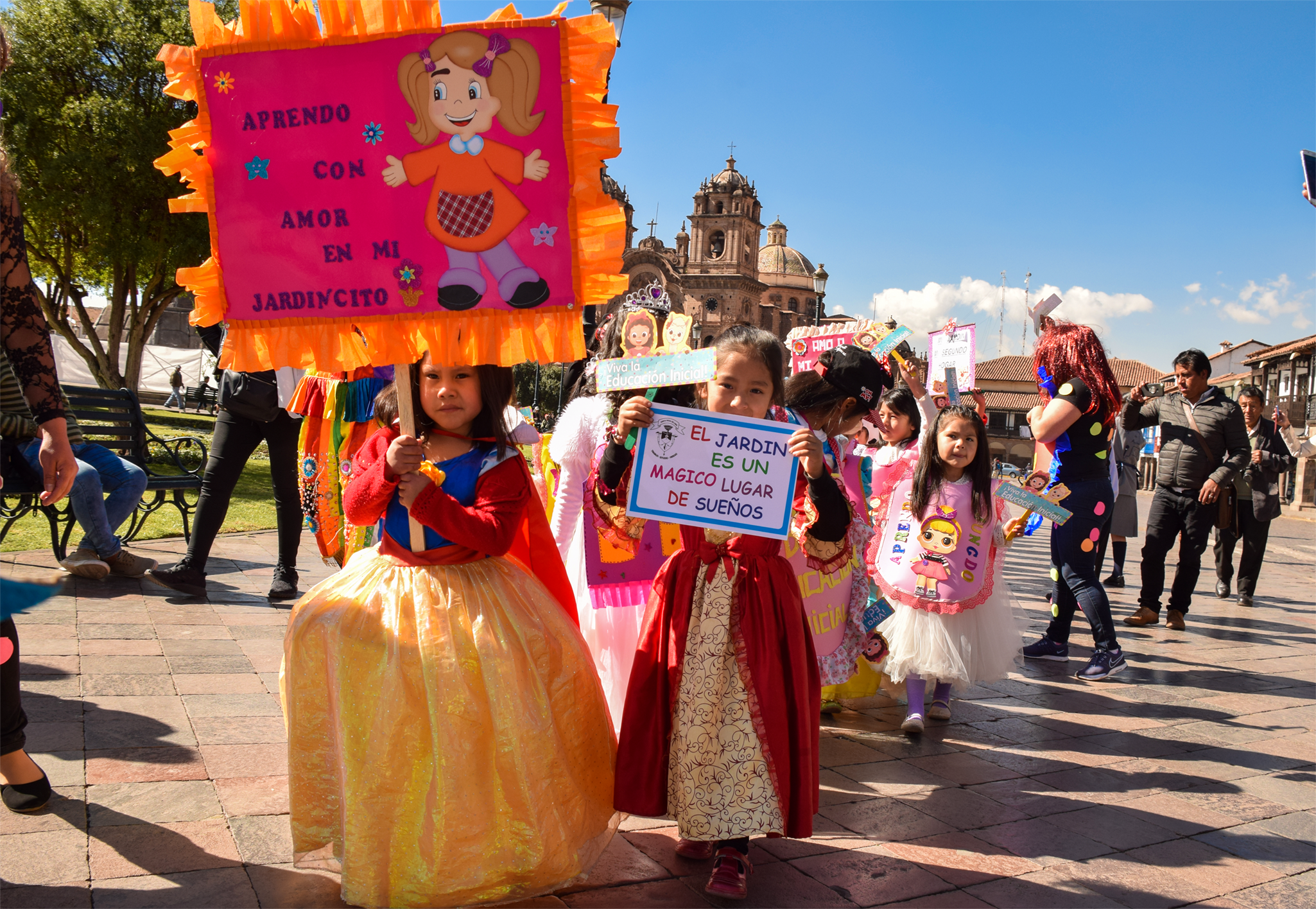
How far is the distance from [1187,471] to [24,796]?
757 centimetres

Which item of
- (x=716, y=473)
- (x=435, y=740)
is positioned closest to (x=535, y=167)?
(x=716, y=473)

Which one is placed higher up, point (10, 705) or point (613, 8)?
point (613, 8)

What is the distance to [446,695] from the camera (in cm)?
230

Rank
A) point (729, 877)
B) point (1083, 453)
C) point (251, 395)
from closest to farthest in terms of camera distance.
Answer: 1. point (729, 877)
2. point (251, 395)
3. point (1083, 453)

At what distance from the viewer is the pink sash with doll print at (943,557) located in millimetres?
4559

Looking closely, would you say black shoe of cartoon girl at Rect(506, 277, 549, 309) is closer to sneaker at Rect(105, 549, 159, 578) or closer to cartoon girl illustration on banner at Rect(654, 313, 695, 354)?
cartoon girl illustration on banner at Rect(654, 313, 695, 354)

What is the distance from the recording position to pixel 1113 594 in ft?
29.6

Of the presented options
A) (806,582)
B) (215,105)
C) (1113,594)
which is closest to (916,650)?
(806,582)

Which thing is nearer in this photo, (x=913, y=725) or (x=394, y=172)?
(x=394, y=172)

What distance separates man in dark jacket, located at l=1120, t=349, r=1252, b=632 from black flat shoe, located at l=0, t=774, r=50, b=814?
7.11 meters

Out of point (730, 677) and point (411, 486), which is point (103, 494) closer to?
point (411, 486)

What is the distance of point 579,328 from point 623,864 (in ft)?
5.24

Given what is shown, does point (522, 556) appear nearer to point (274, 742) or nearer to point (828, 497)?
point (828, 497)

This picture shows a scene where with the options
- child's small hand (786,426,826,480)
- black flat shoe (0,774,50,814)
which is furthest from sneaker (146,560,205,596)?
child's small hand (786,426,826,480)
